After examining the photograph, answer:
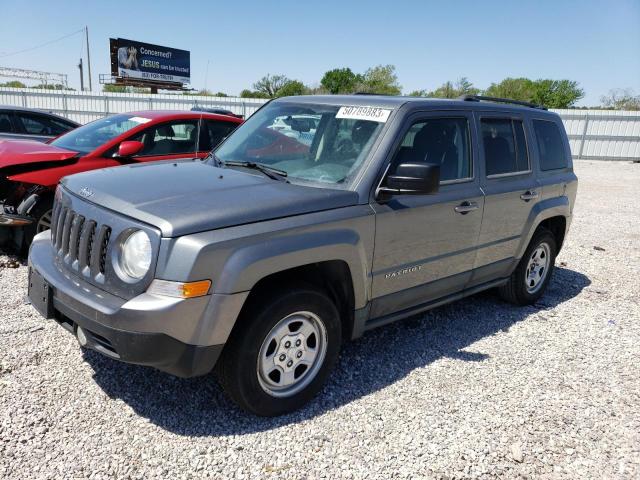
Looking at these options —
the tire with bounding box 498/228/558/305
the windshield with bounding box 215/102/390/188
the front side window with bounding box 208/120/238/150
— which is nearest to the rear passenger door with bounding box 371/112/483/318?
the windshield with bounding box 215/102/390/188

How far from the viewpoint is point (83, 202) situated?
3.05 metres

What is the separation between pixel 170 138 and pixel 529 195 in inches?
163

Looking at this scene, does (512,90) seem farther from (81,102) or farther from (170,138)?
(170,138)

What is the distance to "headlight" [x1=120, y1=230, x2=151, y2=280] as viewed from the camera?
262 centimetres

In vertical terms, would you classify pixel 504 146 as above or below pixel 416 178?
above

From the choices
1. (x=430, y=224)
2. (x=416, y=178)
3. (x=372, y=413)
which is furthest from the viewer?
(x=430, y=224)

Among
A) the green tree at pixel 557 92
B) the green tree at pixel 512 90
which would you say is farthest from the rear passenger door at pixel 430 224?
the green tree at pixel 557 92

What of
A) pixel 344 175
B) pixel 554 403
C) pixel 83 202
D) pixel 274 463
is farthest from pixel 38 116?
pixel 554 403

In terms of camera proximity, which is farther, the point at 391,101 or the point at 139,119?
the point at 139,119

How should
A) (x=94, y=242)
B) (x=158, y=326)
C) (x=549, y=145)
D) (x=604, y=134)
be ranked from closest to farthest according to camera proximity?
1. (x=158, y=326)
2. (x=94, y=242)
3. (x=549, y=145)
4. (x=604, y=134)

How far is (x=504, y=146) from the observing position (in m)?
4.46

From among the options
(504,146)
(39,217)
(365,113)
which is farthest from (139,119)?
(504,146)

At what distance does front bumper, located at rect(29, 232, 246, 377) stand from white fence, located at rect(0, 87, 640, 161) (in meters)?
21.5

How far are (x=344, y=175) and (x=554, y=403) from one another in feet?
6.75
